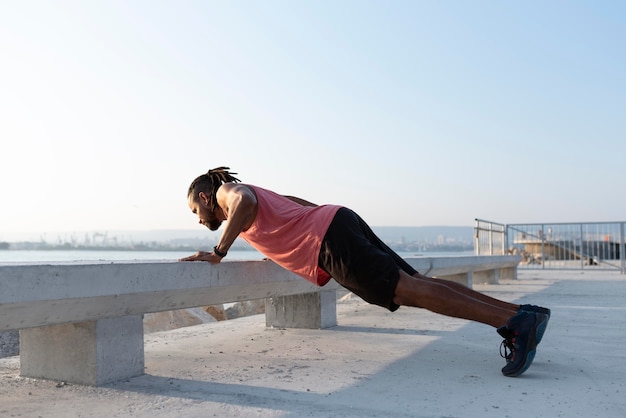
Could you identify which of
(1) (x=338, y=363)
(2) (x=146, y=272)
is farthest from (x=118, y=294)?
(1) (x=338, y=363)

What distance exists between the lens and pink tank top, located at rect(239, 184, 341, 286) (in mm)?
→ 3318

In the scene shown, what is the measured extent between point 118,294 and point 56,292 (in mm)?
350

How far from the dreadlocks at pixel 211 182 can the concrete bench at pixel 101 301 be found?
17.4 inches

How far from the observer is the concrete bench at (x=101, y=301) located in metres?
2.59

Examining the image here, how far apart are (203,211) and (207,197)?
0.29ft

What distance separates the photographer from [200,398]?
2887mm

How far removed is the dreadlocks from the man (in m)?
0.12

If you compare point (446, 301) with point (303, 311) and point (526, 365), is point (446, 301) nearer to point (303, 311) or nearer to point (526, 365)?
point (526, 365)

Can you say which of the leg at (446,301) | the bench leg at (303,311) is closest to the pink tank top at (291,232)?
the leg at (446,301)

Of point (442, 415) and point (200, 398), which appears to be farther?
point (200, 398)

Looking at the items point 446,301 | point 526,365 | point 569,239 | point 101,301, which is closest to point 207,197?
point 101,301

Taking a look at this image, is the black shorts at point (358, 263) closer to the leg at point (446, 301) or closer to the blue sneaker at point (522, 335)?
the leg at point (446, 301)

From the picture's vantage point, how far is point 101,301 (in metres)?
2.93

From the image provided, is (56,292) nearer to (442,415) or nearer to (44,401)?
(44,401)
